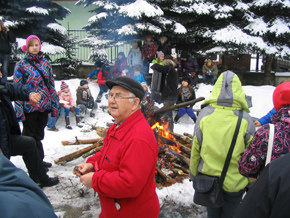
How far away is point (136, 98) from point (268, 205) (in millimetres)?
1450

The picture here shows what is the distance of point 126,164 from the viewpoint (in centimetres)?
204

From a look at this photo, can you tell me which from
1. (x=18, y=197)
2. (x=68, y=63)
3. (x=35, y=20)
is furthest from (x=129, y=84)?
(x=68, y=63)

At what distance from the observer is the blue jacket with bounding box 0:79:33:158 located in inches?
141

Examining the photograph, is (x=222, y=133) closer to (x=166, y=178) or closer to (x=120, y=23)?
(x=166, y=178)

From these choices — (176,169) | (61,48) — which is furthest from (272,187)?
(61,48)

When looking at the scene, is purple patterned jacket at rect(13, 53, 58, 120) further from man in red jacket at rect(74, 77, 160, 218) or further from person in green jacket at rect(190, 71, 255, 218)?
person in green jacket at rect(190, 71, 255, 218)

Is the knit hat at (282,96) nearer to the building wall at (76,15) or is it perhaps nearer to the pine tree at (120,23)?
the pine tree at (120,23)

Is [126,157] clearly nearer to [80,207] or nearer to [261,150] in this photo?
[261,150]

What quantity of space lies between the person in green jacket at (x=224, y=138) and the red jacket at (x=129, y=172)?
2.80ft

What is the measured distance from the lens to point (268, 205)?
1.23m

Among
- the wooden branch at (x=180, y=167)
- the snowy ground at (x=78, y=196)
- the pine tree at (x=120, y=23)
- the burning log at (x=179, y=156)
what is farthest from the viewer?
the pine tree at (x=120, y=23)

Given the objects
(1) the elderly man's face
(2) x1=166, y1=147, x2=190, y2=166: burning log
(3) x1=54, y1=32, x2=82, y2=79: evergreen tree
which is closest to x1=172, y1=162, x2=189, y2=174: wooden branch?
(2) x1=166, y1=147, x2=190, y2=166: burning log

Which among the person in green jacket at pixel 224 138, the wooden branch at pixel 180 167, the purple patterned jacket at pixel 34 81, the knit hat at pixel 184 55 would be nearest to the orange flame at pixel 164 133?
the wooden branch at pixel 180 167

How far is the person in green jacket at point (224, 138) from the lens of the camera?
9.23 ft
